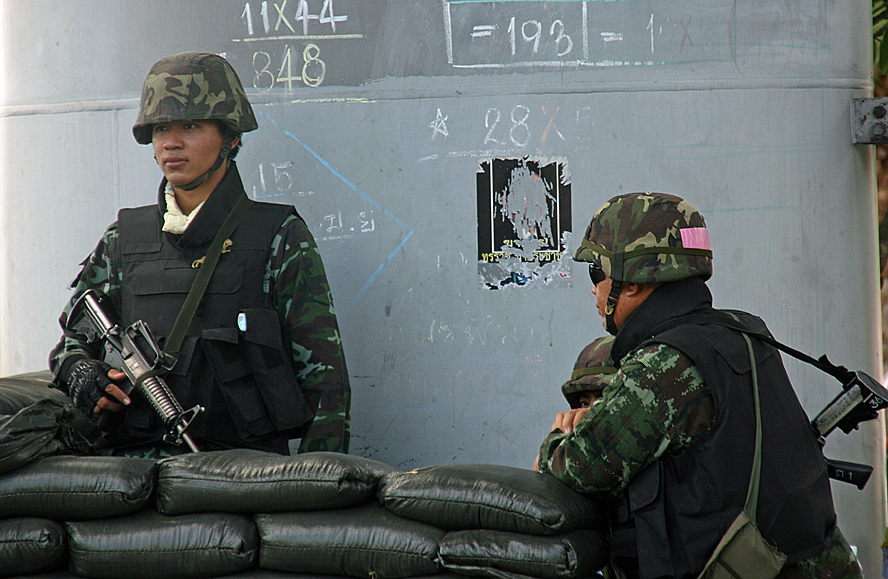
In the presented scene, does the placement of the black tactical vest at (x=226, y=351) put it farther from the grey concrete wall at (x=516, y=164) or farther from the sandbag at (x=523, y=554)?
the sandbag at (x=523, y=554)

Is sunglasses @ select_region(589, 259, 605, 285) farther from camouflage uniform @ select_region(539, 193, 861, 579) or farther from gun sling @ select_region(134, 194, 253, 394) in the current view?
gun sling @ select_region(134, 194, 253, 394)

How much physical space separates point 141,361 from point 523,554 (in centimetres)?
156

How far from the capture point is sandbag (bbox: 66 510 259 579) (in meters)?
2.31

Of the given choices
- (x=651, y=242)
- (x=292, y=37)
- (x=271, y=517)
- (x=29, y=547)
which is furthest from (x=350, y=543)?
(x=292, y=37)

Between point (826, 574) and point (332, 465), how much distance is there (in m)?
1.27

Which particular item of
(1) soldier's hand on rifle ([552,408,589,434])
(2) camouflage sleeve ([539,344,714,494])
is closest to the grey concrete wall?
(1) soldier's hand on rifle ([552,408,589,434])

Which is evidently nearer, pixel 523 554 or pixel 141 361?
pixel 523 554

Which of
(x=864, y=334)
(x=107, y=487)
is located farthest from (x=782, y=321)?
(x=107, y=487)

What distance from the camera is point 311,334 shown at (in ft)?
10.2

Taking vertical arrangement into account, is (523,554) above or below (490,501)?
below

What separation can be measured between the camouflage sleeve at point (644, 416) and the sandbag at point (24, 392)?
5.80 ft

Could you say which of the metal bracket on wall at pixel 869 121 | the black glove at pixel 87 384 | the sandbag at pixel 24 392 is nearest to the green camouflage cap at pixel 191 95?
the black glove at pixel 87 384

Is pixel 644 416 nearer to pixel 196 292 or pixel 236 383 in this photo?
pixel 236 383

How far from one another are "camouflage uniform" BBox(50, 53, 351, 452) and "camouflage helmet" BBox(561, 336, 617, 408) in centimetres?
84
